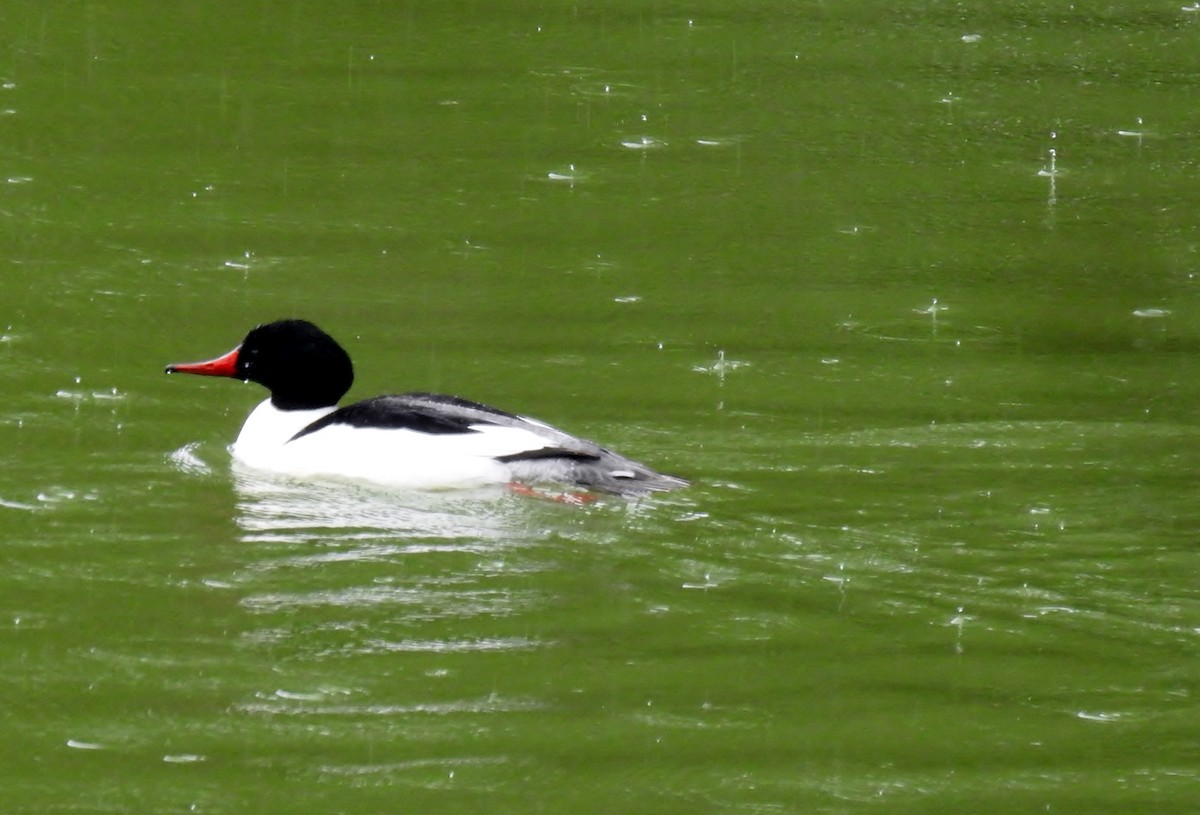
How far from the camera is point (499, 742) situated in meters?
6.70

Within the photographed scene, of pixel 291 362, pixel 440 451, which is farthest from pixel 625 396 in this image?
pixel 291 362

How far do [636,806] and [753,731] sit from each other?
2.09 feet

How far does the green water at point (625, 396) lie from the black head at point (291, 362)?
1.30 feet

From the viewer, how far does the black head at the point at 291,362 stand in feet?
33.8

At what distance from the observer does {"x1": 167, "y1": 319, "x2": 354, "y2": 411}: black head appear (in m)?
10.3

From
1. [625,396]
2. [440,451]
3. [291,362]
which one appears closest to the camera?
[440,451]

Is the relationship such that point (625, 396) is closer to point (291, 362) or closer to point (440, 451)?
point (440, 451)

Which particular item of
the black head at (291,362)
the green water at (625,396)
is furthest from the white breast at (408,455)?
the black head at (291,362)

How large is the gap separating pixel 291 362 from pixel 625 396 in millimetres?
1599

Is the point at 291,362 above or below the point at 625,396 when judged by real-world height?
above

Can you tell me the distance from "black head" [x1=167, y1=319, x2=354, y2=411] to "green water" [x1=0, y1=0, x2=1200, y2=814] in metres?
0.39

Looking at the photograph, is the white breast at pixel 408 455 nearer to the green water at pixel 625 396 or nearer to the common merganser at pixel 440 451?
the common merganser at pixel 440 451

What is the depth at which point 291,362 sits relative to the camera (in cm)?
1034

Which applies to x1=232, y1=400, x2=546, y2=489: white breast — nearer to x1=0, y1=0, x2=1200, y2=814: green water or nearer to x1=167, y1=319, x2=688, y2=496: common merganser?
x1=167, y1=319, x2=688, y2=496: common merganser
